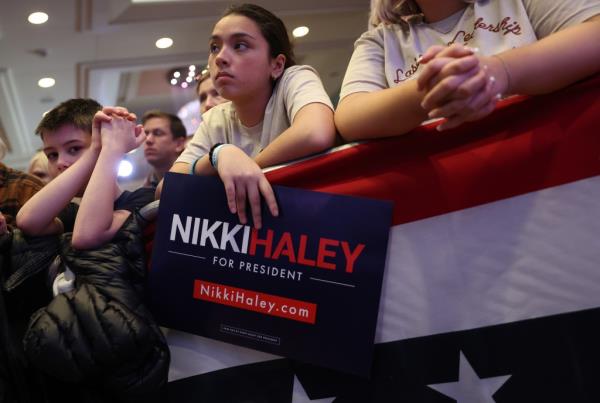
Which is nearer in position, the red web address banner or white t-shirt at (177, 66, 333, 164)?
the red web address banner

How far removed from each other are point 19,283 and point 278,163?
0.54 meters

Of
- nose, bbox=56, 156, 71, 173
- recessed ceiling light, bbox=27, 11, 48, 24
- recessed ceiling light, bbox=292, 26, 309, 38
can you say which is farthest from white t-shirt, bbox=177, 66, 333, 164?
recessed ceiling light, bbox=292, 26, 309, 38

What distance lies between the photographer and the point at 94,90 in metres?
5.70

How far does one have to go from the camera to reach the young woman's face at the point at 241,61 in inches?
47.9

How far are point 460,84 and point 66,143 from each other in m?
1.09

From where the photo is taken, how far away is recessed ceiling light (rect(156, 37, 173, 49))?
5027mm

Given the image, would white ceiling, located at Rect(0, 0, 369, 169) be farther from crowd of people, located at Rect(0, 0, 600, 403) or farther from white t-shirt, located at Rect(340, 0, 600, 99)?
white t-shirt, located at Rect(340, 0, 600, 99)

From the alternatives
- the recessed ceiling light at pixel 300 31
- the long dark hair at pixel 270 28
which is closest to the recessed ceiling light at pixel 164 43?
the recessed ceiling light at pixel 300 31

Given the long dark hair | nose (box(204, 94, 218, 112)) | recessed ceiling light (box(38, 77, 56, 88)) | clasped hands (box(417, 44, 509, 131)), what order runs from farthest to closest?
recessed ceiling light (box(38, 77, 56, 88)) < nose (box(204, 94, 218, 112)) < the long dark hair < clasped hands (box(417, 44, 509, 131))

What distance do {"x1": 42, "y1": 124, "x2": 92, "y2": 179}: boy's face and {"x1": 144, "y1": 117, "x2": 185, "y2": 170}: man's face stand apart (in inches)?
64.1

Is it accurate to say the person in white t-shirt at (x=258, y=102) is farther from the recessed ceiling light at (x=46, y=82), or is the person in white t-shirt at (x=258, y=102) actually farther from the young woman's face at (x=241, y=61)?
the recessed ceiling light at (x=46, y=82)

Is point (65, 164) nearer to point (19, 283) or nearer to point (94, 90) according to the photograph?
point (19, 283)

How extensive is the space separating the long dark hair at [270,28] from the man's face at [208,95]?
699mm

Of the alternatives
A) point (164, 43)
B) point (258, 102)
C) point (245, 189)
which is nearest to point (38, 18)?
point (164, 43)
